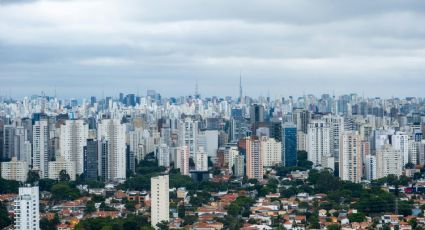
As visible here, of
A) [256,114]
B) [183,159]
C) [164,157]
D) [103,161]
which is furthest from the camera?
[256,114]

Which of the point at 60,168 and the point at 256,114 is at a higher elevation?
the point at 256,114

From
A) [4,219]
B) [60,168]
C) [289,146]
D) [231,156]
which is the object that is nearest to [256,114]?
[289,146]

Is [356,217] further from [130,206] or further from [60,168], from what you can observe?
[60,168]

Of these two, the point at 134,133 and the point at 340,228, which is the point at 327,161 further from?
the point at 340,228

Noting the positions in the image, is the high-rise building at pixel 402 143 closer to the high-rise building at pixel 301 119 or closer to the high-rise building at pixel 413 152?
the high-rise building at pixel 413 152

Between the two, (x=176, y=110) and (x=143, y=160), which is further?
(x=176, y=110)

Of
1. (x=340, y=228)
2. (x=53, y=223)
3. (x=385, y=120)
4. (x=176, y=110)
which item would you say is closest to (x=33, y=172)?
(x=53, y=223)
